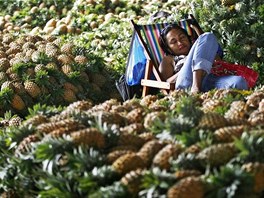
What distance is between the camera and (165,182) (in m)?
2.92

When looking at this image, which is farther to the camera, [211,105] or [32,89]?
[32,89]

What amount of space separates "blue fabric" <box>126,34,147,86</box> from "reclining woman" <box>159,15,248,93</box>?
23 cm

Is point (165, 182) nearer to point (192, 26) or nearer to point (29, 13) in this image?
point (192, 26)

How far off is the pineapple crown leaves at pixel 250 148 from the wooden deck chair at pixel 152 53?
139 inches

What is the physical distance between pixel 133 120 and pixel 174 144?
24.0 inches

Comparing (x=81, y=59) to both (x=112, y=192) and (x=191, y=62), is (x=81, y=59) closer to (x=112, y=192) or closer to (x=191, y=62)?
(x=191, y=62)

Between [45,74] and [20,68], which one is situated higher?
[20,68]

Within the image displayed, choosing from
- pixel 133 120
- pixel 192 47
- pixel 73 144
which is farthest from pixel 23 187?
pixel 192 47

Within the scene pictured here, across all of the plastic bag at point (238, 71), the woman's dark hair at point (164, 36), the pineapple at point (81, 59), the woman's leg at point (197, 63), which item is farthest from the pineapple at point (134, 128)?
the pineapple at point (81, 59)

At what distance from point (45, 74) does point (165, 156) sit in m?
4.07

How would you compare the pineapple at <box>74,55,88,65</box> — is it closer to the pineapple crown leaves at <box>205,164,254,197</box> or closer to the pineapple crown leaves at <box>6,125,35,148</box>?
the pineapple crown leaves at <box>6,125,35,148</box>

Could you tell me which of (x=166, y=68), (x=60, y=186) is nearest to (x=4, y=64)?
(x=166, y=68)

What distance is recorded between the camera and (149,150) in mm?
3211

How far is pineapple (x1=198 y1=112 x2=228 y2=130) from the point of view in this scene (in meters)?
3.40
